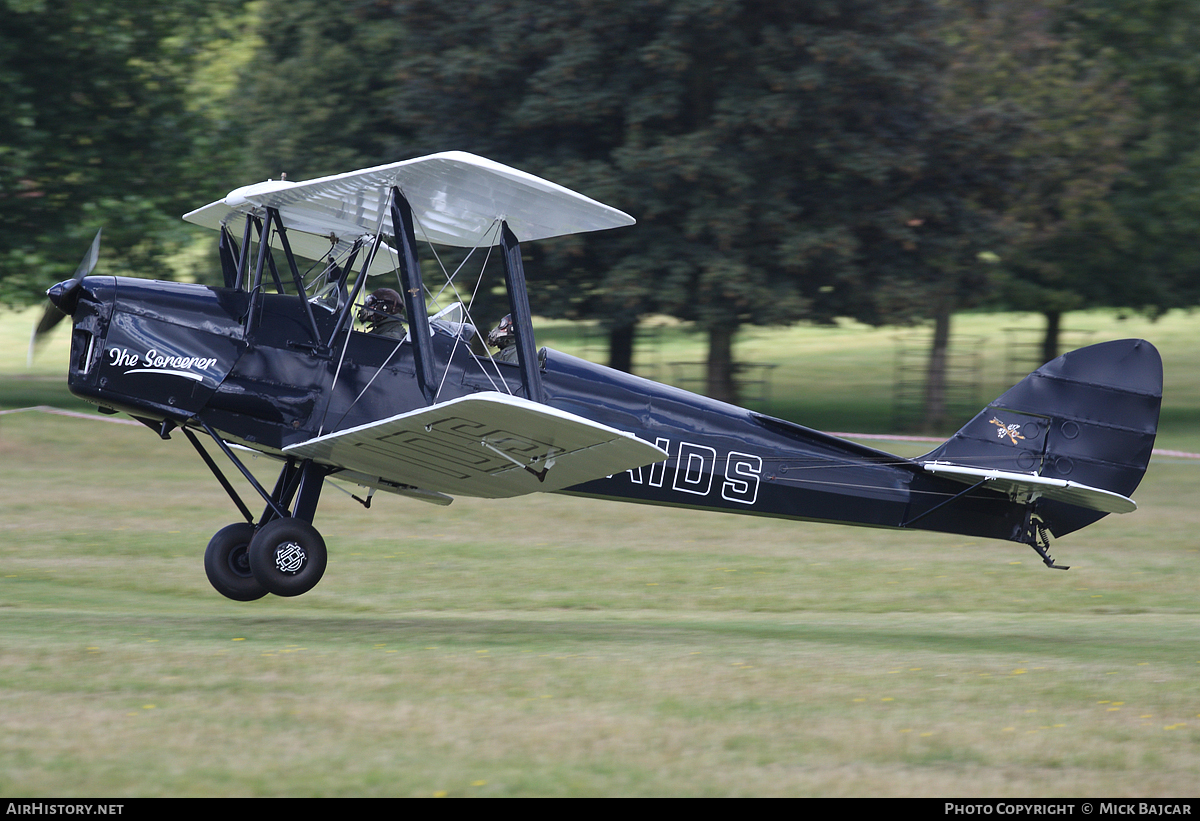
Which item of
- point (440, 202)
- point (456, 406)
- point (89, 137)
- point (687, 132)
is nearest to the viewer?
point (456, 406)

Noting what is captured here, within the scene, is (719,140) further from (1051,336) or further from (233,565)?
(233,565)

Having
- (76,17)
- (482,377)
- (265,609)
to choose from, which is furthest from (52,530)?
(76,17)

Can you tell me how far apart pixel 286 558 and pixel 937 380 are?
74.5 ft

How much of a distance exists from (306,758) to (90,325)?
4283 millimetres

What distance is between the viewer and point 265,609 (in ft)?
33.7

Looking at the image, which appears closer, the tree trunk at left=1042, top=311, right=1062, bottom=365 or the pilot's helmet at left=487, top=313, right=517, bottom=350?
the pilot's helmet at left=487, top=313, right=517, bottom=350

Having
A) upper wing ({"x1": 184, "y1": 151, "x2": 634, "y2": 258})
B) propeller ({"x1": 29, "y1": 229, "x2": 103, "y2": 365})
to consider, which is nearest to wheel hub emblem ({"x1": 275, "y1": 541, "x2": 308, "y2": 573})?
propeller ({"x1": 29, "y1": 229, "x2": 103, "y2": 365})

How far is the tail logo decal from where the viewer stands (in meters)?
9.89

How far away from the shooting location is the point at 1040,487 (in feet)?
30.8

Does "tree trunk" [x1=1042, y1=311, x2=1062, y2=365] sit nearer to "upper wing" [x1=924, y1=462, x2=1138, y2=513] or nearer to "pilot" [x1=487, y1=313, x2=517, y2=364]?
"upper wing" [x1=924, y1=462, x2=1138, y2=513]

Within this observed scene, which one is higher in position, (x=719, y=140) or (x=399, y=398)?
(x=399, y=398)

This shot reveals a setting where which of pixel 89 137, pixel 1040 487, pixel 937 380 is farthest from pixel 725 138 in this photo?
pixel 1040 487

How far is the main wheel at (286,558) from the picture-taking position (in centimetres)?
860

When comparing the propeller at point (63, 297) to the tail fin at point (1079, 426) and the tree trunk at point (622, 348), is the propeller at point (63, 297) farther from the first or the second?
the tree trunk at point (622, 348)
